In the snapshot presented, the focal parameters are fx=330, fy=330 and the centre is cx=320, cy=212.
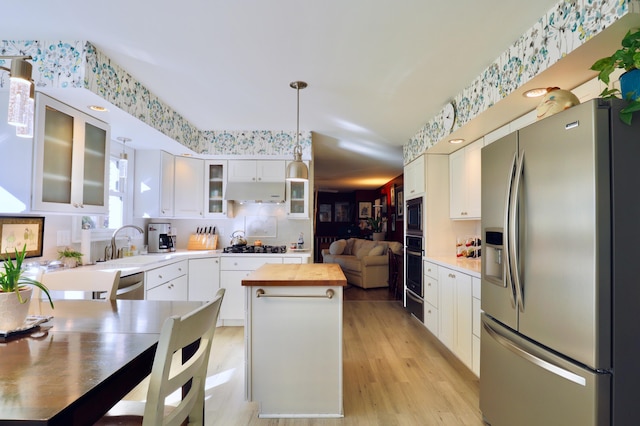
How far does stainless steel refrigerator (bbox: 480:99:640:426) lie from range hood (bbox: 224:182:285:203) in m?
2.85

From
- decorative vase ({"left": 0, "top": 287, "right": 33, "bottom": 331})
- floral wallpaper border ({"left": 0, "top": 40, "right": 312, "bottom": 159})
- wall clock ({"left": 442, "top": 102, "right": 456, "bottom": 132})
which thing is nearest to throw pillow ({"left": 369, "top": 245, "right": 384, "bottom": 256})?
wall clock ({"left": 442, "top": 102, "right": 456, "bottom": 132})

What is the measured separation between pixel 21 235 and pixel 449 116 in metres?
3.54

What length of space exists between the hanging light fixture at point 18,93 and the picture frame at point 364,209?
32.7ft

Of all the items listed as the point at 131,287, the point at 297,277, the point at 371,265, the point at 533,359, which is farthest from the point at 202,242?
the point at 533,359

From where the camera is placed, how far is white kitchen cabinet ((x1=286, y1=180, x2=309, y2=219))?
4.27m

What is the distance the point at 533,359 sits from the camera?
1.52 metres

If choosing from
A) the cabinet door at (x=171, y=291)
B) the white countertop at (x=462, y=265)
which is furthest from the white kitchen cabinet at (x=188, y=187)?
the white countertop at (x=462, y=265)

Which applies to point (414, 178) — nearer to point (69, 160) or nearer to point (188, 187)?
point (188, 187)

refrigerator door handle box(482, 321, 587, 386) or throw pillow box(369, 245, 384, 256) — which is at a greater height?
throw pillow box(369, 245, 384, 256)

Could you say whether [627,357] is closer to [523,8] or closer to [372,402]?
[372,402]

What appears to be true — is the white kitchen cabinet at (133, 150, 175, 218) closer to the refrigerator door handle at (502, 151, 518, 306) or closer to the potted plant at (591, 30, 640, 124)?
the refrigerator door handle at (502, 151, 518, 306)

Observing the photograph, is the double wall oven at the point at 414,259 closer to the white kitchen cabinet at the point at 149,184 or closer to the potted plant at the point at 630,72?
the potted plant at the point at 630,72

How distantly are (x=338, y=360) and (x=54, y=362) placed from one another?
1521mm

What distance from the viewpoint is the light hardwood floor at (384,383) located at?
2063 mm
